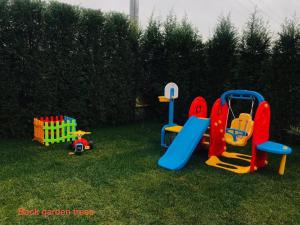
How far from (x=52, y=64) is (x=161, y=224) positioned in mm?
5508

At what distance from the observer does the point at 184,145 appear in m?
5.56

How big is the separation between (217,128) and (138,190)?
2.28 m

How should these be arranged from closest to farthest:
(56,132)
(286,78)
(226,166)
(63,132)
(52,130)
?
(226,166)
(52,130)
(56,132)
(63,132)
(286,78)

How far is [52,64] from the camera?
7.40 metres

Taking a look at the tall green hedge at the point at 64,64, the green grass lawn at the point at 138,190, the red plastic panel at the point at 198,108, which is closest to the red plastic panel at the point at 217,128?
the green grass lawn at the point at 138,190

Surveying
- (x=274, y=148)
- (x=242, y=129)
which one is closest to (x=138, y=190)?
(x=274, y=148)

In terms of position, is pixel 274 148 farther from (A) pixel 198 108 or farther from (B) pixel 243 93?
(A) pixel 198 108

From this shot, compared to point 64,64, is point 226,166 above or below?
below

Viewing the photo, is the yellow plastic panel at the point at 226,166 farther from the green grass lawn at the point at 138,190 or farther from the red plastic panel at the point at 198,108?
the red plastic panel at the point at 198,108

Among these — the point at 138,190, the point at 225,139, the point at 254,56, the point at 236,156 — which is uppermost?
the point at 254,56

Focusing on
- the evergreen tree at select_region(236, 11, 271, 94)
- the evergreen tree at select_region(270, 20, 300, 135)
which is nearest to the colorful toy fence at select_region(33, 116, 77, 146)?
the evergreen tree at select_region(236, 11, 271, 94)

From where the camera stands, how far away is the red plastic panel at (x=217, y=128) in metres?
5.55

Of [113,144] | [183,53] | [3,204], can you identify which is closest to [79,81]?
[113,144]

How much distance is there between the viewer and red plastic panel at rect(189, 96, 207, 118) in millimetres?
6402
